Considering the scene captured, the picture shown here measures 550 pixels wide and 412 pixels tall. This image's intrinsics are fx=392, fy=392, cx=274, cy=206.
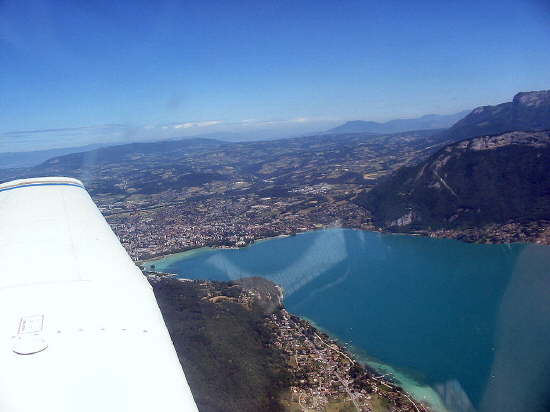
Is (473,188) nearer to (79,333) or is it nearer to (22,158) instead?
(79,333)

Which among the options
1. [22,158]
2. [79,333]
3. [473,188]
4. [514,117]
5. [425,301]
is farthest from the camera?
[22,158]

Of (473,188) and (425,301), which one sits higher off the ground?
(473,188)

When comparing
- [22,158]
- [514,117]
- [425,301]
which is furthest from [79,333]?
[22,158]

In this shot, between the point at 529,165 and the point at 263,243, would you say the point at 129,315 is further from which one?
the point at 529,165

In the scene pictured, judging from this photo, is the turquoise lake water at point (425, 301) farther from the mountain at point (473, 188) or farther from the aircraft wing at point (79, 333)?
the aircraft wing at point (79, 333)

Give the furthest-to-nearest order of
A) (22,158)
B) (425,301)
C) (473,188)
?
1. (22,158)
2. (473,188)
3. (425,301)

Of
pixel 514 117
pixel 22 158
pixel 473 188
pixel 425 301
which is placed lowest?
pixel 425 301

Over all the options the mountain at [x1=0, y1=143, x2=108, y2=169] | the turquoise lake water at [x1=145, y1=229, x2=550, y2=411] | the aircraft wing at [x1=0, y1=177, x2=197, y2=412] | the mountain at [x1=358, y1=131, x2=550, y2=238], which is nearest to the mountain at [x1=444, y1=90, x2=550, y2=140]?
the mountain at [x1=358, y1=131, x2=550, y2=238]

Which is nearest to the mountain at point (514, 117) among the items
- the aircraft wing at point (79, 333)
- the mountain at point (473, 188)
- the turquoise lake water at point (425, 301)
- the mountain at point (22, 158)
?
the mountain at point (473, 188)
